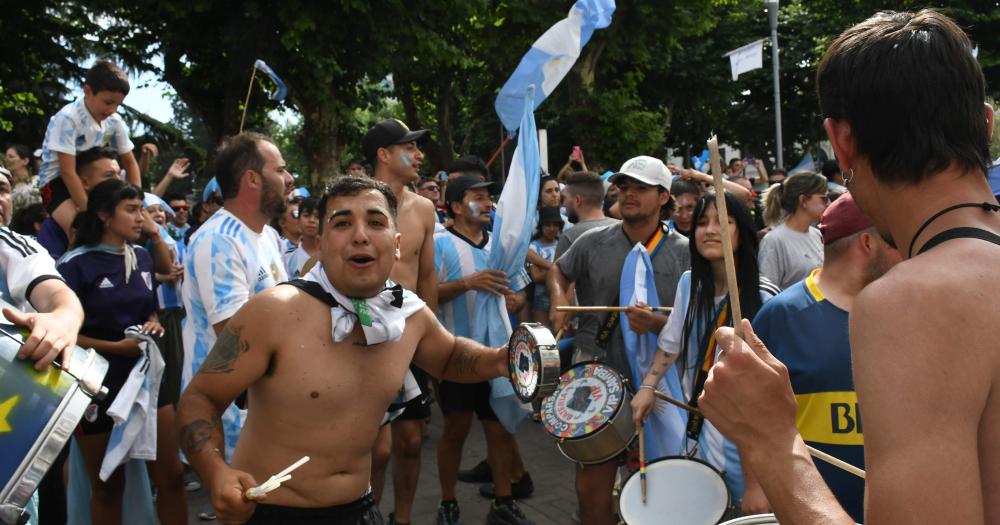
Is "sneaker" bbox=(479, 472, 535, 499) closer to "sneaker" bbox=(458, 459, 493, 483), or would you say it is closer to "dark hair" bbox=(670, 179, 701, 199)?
"sneaker" bbox=(458, 459, 493, 483)

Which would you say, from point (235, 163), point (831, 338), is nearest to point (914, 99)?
point (831, 338)

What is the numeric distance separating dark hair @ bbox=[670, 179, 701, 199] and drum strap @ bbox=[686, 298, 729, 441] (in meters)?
2.55

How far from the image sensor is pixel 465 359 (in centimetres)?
329

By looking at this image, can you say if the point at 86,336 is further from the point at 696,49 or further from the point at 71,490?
the point at 696,49

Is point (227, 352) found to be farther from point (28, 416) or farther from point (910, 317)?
point (910, 317)

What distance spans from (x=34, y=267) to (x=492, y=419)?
3.10 meters

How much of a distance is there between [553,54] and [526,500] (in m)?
3.11

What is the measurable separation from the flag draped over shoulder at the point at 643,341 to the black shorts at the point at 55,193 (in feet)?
12.7

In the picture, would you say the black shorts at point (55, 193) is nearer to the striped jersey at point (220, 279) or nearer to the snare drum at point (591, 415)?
the striped jersey at point (220, 279)

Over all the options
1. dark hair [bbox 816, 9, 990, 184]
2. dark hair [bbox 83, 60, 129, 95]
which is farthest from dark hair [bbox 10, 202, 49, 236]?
dark hair [bbox 816, 9, 990, 184]

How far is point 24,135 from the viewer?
21672 mm

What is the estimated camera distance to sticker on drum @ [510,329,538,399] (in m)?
2.71

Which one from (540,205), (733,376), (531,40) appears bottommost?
(733,376)

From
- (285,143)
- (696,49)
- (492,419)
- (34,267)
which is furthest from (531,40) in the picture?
(285,143)
